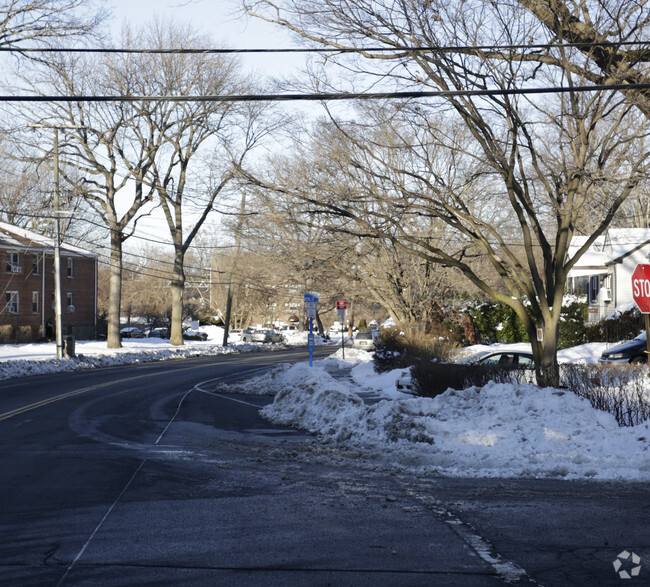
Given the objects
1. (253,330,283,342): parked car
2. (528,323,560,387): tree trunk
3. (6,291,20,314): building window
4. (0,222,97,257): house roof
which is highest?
(0,222,97,257): house roof

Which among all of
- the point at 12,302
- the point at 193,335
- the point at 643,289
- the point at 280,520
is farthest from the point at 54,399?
the point at 193,335

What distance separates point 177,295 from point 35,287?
38.5ft

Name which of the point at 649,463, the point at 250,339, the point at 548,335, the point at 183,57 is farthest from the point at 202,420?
the point at 250,339

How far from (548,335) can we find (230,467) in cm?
794

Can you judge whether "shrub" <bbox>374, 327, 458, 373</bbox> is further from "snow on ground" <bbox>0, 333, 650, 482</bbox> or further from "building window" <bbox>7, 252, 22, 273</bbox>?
"building window" <bbox>7, 252, 22, 273</bbox>

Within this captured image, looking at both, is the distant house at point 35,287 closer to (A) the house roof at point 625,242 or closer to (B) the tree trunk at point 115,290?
(B) the tree trunk at point 115,290

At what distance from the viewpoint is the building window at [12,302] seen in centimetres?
5531

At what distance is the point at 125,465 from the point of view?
10.7 meters

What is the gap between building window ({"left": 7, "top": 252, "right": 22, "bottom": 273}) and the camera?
55656mm

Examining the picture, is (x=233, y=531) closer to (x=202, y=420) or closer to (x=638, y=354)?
(x=202, y=420)

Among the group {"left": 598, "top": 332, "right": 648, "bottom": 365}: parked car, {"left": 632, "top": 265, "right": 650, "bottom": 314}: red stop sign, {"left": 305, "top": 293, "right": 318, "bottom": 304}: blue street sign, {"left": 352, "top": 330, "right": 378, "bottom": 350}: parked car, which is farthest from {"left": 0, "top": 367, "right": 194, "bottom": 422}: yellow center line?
{"left": 352, "top": 330, "right": 378, "bottom": 350}: parked car

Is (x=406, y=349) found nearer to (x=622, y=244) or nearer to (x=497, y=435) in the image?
(x=497, y=435)

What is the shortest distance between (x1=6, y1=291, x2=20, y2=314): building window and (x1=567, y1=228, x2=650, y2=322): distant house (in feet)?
129

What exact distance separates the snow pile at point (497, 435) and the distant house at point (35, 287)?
44.5m
